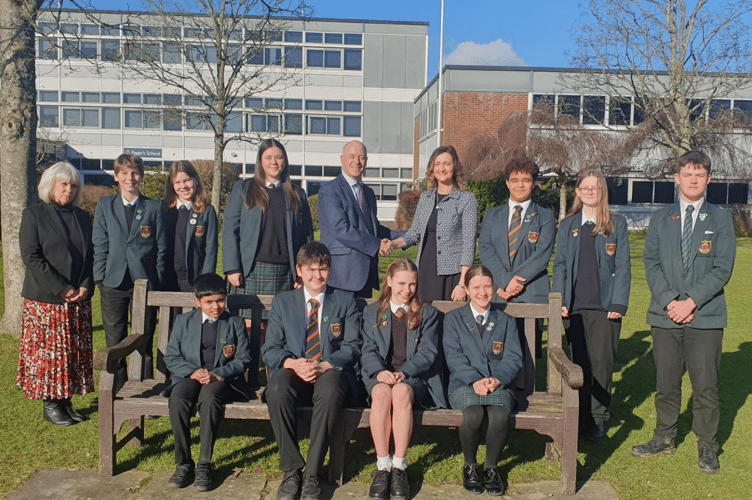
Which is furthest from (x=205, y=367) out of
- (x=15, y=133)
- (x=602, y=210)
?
(x=15, y=133)

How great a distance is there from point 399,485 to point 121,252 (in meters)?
2.87

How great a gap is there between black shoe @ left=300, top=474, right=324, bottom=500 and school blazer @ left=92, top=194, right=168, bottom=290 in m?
2.22

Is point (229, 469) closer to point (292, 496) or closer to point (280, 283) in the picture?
point (292, 496)

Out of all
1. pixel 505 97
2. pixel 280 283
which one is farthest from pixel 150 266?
pixel 505 97

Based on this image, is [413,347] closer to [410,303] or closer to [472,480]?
[410,303]

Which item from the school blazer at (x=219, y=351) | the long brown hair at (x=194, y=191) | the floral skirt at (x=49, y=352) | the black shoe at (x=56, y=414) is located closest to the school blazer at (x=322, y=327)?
the school blazer at (x=219, y=351)

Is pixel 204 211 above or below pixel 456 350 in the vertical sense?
above

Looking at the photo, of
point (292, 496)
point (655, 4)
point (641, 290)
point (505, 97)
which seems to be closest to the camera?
point (292, 496)

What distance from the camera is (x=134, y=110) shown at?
144 ft

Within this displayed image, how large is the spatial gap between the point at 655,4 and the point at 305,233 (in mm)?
24011

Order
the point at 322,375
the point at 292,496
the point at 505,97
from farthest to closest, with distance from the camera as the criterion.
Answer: the point at 505,97 < the point at 322,375 < the point at 292,496

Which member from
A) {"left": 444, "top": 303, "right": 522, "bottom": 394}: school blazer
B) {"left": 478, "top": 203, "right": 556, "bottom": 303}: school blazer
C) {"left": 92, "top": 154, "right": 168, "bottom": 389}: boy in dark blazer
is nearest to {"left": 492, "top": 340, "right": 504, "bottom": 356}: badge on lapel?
{"left": 444, "top": 303, "right": 522, "bottom": 394}: school blazer

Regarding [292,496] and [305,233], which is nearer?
[292,496]

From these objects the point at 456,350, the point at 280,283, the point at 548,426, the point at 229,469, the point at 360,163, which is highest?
the point at 360,163
